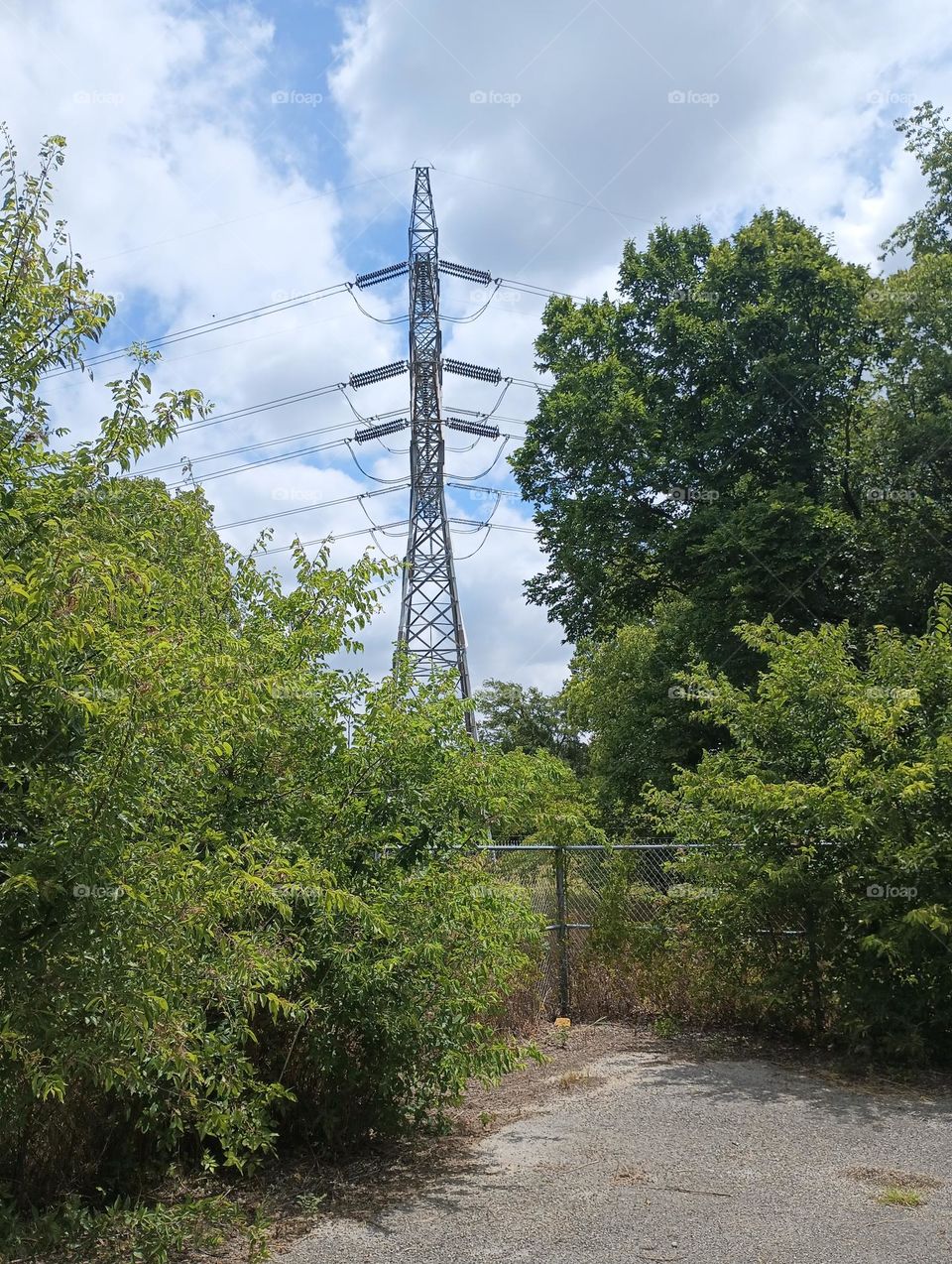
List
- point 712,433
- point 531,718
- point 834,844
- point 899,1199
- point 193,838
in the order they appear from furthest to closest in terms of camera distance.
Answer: point 531,718 → point 712,433 → point 834,844 → point 899,1199 → point 193,838

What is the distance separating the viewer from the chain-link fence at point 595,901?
9969mm

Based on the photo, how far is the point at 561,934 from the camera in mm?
10719

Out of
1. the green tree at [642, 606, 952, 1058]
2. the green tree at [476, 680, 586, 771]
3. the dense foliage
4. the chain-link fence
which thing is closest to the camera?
the dense foliage

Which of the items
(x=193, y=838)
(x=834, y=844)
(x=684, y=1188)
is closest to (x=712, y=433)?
(x=834, y=844)

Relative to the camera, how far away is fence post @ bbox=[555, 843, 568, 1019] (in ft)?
35.1

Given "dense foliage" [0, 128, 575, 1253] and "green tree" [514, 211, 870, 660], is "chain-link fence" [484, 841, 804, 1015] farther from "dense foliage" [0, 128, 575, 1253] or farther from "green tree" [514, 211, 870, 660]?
"green tree" [514, 211, 870, 660]

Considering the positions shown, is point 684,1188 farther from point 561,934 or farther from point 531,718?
point 531,718

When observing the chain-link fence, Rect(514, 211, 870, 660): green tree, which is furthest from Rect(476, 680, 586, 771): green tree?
the chain-link fence

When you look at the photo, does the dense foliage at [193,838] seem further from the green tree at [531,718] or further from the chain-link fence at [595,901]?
the green tree at [531,718]

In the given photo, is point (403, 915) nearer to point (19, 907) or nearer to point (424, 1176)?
point (424, 1176)

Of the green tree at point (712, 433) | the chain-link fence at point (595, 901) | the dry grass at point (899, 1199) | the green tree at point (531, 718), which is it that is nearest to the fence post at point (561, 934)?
the chain-link fence at point (595, 901)

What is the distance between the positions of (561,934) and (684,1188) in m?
5.06

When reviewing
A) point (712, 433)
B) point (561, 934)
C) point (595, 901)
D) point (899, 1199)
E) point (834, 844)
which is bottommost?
point (899, 1199)

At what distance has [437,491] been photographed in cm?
2519
